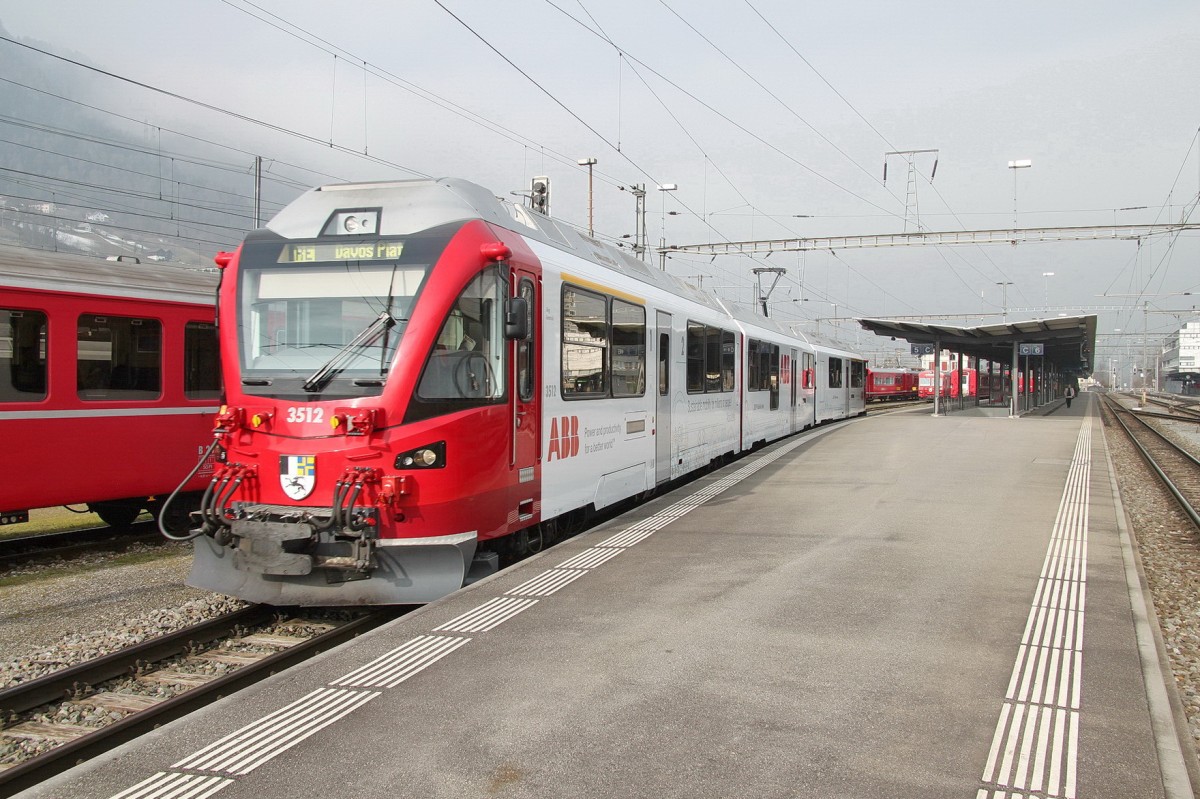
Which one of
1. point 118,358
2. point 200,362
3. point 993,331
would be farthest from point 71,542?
point 993,331

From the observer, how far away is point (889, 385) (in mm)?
62031

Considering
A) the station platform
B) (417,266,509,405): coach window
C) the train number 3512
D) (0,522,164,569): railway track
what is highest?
(417,266,509,405): coach window

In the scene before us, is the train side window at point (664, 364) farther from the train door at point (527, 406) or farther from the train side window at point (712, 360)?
the train door at point (527, 406)

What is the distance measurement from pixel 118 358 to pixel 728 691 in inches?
316

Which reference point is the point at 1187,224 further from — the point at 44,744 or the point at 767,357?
the point at 44,744

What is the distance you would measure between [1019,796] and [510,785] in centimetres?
204

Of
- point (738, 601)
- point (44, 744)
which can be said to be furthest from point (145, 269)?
point (738, 601)

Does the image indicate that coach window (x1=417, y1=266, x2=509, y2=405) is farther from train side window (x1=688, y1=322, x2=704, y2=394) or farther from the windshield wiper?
train side window (x1=688, y1=322, x2=704, y2=394)

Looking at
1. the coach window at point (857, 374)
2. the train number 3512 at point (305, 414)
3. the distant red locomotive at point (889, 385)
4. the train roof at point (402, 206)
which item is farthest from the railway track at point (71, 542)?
the distant red locomotive at point (889, 385)

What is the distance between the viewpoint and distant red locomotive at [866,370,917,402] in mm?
60719

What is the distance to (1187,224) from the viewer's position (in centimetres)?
2581

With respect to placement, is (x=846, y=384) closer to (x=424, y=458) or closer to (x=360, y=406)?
(x=424, y=458)

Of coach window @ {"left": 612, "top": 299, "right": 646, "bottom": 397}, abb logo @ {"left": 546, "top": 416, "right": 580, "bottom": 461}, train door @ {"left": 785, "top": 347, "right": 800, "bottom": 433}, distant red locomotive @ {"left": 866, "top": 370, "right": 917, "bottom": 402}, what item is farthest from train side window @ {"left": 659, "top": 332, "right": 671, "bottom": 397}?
distant red locomotive @ {"left": 866, "top": 370, "right": 917, "bottom": 402}

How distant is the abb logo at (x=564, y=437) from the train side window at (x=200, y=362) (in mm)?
4541
